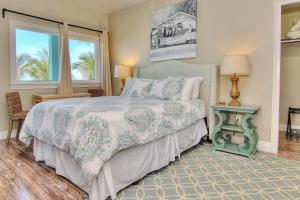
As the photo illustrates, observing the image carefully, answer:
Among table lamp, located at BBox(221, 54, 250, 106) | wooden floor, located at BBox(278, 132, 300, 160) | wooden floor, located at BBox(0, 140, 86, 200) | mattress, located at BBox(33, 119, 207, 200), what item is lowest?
wooden floor, located at BBox(0, 140, 86, 200)

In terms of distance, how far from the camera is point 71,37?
4.59 metres

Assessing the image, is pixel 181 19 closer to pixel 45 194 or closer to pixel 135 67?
pixel 135 67

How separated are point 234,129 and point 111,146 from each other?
1.89 meters

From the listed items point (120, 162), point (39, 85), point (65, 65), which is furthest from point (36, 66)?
point (120, 162)

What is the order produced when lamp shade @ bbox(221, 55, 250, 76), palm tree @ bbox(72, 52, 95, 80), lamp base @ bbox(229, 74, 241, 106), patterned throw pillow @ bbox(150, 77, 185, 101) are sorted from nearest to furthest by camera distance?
lamp shade @ bbox(221, 55, 250, 76) → lamp base @ bbox(229, 74, 241, 106) → patterned throw pillow @ bbox(150, 77, 185, 101) → palm tree @ bbox(72, 52, 95, 80)

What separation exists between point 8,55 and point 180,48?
121 inches

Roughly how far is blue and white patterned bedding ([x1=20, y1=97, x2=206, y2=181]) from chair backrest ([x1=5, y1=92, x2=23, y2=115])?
0.95 metres

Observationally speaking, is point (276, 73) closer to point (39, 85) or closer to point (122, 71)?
point (122, 71)

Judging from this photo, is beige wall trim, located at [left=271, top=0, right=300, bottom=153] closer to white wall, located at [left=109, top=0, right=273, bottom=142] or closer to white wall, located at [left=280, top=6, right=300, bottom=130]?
white wall, located at [left=109, top=0, right=273, bottom=142]

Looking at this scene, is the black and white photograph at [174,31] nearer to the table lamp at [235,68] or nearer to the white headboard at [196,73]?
the white headboard at [196,73]

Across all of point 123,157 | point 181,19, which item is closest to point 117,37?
point 181,19

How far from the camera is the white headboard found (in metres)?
3.27

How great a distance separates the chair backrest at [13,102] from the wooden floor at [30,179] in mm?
677

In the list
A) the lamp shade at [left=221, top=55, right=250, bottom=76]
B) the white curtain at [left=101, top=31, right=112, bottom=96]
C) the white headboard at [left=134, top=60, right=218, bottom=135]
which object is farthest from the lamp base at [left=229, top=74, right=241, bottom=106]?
the white curtain at [left=101, top=31, right=112, bottom=96]
